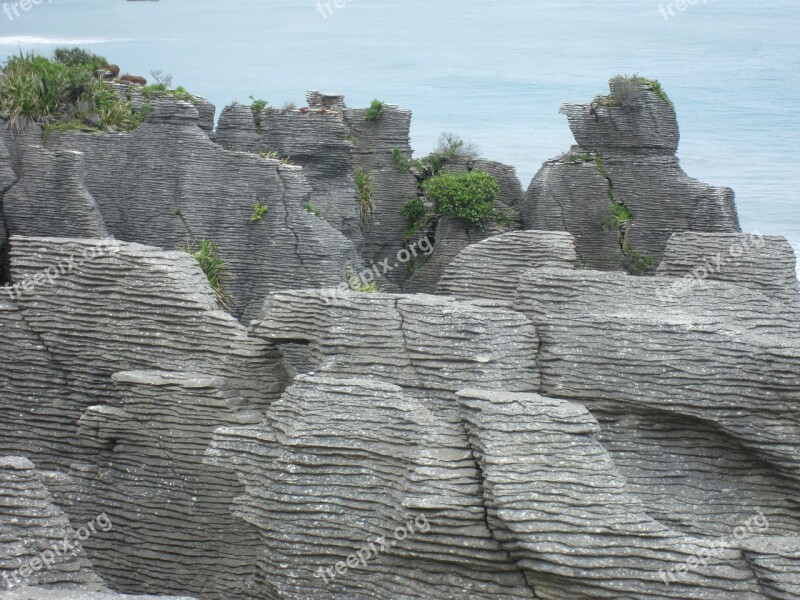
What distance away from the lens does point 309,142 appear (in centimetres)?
2500

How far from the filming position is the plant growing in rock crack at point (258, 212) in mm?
21875

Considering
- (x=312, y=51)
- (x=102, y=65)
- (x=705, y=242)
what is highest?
(x=312, y=51)

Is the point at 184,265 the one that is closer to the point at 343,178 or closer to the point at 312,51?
the point at 343,178

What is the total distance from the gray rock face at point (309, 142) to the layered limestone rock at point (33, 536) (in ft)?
48.5

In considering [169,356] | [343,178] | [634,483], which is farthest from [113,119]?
[634,483]

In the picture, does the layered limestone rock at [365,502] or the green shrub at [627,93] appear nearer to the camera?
the layered limestone rock at [365,502]

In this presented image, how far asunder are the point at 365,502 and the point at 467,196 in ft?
54.1

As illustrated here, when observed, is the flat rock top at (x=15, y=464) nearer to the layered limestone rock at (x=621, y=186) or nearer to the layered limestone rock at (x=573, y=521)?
the layered limestone rock at (x=573, y=521)

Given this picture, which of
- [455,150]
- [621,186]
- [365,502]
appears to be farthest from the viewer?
[455,150]

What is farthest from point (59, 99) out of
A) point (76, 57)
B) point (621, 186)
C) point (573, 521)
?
point (573, 521)

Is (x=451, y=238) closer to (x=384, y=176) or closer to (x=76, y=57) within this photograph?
(x=384, y=176)

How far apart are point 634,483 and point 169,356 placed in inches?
250

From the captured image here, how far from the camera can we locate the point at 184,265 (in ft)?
46.8

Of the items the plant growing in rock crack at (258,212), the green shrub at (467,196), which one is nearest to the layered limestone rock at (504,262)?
the plant growing in rock crack at (258,212)
